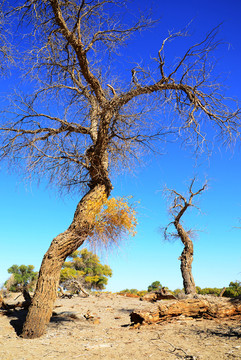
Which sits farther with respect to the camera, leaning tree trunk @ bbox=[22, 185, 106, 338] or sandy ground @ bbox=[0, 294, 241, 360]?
leaning tree trunk @ bbox=[22, 185, 106, 338]

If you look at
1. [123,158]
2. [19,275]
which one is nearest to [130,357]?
[123,158]

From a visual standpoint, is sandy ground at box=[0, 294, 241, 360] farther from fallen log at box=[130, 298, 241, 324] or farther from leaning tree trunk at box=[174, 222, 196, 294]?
leaning tree trunk at box=[174, 222, 196, 294]

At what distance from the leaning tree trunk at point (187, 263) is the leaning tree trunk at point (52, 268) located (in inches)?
357

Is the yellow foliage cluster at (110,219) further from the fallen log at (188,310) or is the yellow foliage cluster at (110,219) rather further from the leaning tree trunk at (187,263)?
the leaning tree trunk at (187,263)

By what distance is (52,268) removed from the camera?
6.44 meters

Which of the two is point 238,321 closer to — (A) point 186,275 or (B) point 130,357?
(B) point 130,357

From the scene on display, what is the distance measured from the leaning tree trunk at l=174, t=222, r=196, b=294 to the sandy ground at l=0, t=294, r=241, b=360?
280 inches

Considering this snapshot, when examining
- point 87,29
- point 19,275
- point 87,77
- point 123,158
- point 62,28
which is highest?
point 87,29

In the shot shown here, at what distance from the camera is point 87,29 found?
7.15 meters

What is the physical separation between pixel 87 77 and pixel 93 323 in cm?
662

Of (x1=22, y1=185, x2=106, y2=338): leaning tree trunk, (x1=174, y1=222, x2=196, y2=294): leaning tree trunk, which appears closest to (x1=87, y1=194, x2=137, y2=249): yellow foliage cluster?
(x1=22, y1=185, x2=106, y2=338): leaning tree trunk

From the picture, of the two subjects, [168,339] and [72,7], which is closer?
[168,339]

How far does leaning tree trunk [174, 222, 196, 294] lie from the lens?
45.6ft

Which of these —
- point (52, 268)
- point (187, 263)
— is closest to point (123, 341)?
point (52, 268)
